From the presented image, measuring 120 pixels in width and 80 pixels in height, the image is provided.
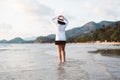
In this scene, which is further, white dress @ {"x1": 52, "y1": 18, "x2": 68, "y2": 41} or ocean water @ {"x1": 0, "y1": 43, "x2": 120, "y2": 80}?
white dress @ {"x1": 52, "y1": 18, "x2": 68, "y2": 41}

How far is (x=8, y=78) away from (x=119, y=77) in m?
3.06

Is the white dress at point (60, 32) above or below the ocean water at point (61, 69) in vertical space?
above

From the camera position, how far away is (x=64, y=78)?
8180 mm

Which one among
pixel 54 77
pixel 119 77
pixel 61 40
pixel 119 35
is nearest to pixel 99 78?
pixel 119 77

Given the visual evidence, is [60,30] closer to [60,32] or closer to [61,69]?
[60,32]

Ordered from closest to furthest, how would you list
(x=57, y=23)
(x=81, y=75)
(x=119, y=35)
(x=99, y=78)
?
(x=99, y=78), (x=81, y=75), (x=57, y=23), (x=119, y=35)

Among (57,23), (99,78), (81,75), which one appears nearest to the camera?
(99,78)

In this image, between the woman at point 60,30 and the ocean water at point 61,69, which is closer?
the ocean water at point 61,69

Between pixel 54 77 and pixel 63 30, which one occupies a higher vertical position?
pixel 63 30

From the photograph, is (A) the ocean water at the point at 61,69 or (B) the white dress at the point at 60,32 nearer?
(A) the ocean water at the point at 61,69

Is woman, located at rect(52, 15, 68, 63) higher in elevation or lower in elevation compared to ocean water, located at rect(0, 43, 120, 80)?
higher

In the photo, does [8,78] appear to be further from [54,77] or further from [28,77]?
[54,77]

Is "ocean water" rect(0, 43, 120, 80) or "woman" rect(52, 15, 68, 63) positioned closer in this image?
"ocean water" rect(0, 43, 120, 80)

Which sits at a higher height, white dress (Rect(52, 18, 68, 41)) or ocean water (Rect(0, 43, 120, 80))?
white dress (Rect(52, 18, 68, 41))
